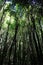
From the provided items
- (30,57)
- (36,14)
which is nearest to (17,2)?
(36,14)

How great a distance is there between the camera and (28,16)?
3855mm

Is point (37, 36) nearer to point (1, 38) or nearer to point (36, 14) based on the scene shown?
point (36, 14)

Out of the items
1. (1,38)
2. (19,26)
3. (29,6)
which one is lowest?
(1,38)

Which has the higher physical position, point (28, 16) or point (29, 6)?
point (29, 6)

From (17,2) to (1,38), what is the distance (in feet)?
2.89

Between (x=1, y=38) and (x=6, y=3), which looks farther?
(x=6, y=3)

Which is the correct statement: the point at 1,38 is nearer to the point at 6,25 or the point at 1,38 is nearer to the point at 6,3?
the point at 6,25

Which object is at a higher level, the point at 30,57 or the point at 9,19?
the point at 9,19

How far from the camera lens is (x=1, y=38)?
11.7 feet

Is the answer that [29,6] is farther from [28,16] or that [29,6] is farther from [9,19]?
[9,19]

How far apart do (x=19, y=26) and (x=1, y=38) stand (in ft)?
1.52

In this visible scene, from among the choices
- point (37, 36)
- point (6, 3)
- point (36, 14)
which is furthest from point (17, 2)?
point (37, 36)

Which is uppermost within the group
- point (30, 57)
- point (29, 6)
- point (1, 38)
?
point (29, 6)

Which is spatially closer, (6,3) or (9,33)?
(9,33)
